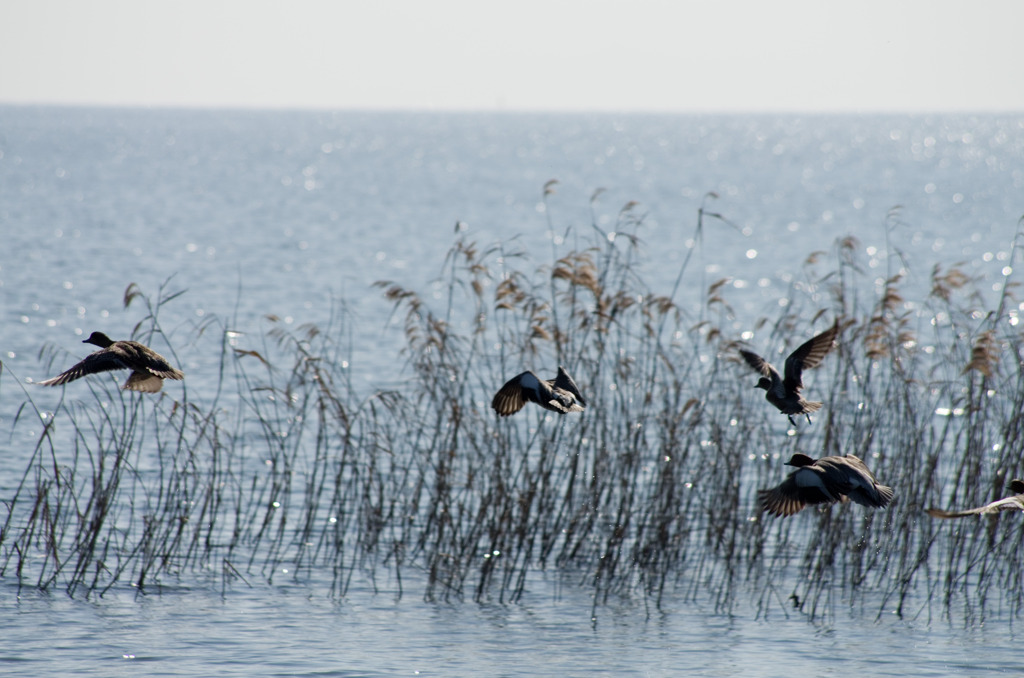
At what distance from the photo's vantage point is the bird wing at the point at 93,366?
7301mm

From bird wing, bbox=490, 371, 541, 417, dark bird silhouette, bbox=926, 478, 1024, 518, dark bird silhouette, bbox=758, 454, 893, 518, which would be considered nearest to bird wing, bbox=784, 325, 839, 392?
dark bird silhouette, bbox=758, 454, 893, 518

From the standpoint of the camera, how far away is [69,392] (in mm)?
18234

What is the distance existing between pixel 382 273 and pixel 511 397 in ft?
101

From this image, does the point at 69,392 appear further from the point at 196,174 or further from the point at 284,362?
the point at 196,174

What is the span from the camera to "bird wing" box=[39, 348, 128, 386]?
7.30 m

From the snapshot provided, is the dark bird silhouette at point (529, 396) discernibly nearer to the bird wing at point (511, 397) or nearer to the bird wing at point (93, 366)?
the bird wing at point (511, 397)

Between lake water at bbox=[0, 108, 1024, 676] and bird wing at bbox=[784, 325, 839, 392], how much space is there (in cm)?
279

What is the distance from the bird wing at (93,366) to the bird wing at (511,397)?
2.42 metres

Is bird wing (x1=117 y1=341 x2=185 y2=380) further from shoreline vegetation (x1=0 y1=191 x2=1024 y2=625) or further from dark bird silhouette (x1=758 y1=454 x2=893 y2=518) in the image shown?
dark bird silhouette (x1=758 y1=454 x2=893 y2=518)

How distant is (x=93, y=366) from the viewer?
756 cm

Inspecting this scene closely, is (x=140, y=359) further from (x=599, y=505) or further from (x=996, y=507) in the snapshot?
(x=996, y=507)

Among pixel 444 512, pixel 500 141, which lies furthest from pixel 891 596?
pixel 500 141

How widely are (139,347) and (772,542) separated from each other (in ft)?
23.6

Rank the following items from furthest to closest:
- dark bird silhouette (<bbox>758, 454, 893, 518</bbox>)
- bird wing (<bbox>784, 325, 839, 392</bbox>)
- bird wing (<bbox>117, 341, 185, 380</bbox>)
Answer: bird wing (<bbox>117, 341, 185, 380</bbox>), bird wing (<bbox>784, 325, 839, 392</bbox>), dark bird silhouette (<bbox>758, 454, 893, 518</bbox>)
